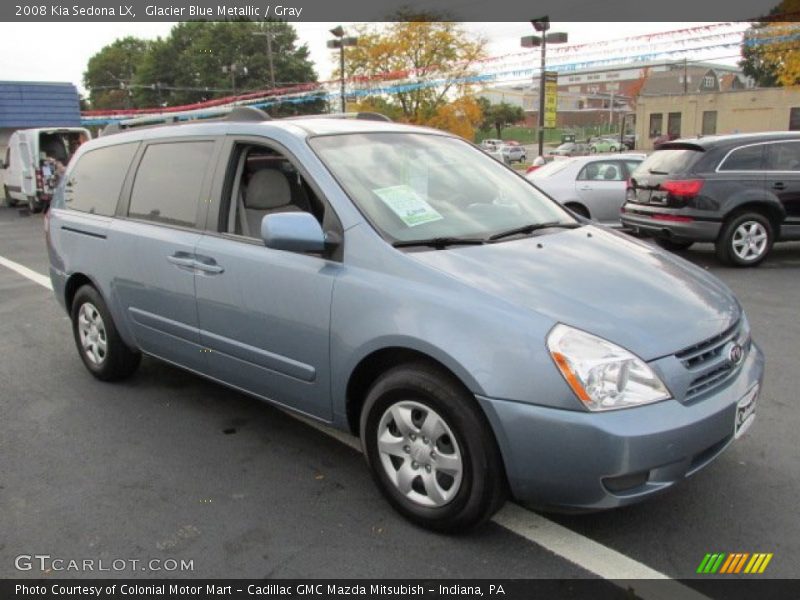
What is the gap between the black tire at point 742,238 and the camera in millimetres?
8438

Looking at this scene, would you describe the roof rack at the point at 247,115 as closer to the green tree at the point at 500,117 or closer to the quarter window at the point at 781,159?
the quarter window at the point at 781,159

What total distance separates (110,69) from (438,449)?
9879 centimetres

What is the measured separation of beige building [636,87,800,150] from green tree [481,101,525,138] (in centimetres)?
2554

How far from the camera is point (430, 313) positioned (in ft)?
8.95

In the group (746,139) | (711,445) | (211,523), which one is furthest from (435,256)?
(746,139)

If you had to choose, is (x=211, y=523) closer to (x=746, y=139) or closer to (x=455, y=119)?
(x=746, y=139)

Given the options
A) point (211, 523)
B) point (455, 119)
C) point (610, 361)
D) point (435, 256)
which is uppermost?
point (455, 119)

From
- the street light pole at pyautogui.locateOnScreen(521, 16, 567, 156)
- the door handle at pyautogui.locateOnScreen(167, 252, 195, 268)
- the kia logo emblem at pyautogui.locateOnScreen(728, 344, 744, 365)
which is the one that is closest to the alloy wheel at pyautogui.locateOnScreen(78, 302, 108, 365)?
the door handle at pyautogui.locateOnScreen(167, 252, 195, 268)

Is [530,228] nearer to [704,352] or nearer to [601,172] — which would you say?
[704,352]

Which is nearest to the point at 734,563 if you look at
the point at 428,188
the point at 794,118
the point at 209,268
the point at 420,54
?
the point at 428,188

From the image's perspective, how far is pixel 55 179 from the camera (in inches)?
722

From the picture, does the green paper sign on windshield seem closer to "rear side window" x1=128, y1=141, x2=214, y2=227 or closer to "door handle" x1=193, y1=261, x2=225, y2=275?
"door handle" x1=193, y1=261, x2=225, y2=275

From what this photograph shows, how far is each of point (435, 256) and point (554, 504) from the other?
113 cm

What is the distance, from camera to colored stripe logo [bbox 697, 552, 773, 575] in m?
2.62
